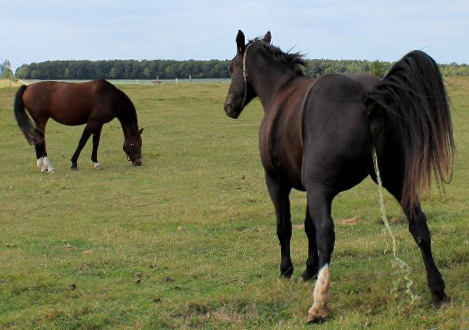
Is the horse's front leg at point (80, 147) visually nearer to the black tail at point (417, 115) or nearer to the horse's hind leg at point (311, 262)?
the horse's hind leg at point (311, 262)

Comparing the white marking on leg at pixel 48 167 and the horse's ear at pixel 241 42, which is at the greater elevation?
the horse's ear at pixel 241 42

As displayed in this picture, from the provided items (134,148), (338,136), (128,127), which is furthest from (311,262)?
(128,127)

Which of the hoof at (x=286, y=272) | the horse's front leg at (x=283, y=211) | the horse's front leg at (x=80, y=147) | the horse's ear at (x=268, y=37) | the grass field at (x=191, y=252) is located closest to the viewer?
the grass field at (x=191, y=252)

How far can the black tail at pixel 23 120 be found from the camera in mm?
17219

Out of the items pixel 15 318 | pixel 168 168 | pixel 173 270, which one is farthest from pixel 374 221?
pixel 168 168

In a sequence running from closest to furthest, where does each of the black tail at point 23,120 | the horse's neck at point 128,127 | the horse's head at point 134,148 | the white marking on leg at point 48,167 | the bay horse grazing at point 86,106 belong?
the black tail at point 23,120, the white marking on leg at point 48,167, the horse's head at point 134,148, the bay horse grazing at point 86,106, the horse's neck at point 128,127

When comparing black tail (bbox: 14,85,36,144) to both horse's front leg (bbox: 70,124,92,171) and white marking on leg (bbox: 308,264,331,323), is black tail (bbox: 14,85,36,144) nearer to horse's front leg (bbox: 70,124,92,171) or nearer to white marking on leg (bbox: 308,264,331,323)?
horse's front leg (bbox: 70,124,92,171)

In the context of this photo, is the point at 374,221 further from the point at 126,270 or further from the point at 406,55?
the point at 406,55

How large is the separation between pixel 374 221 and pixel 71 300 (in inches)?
210

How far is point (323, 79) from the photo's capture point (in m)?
5.68

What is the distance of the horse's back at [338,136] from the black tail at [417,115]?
0.62ft

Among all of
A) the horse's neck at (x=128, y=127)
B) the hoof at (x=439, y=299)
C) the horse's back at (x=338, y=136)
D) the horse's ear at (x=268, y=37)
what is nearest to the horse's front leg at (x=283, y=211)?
the horse's back at (x=338, y=136)

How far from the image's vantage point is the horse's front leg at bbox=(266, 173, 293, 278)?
6555mm

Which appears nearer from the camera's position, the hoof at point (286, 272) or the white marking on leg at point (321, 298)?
the white marking on leg at point (321, 298)
